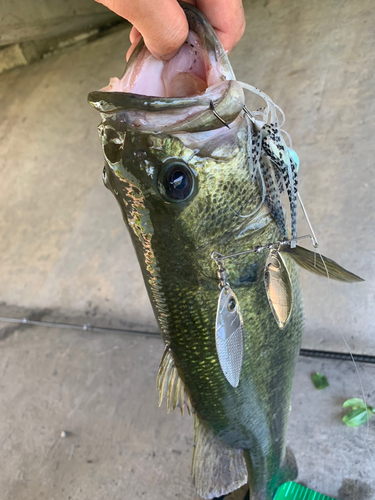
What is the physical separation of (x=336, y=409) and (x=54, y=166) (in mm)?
2979

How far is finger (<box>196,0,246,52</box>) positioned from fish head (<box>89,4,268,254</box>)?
0.11m

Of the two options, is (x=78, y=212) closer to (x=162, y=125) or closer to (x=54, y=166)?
(x=54, y=166)

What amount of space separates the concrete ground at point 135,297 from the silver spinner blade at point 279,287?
1134 mm

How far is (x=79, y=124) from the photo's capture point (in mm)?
3160

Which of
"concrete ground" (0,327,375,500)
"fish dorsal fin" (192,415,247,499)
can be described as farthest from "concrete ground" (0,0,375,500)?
"fish dorsal fin" (192,415,247,499)

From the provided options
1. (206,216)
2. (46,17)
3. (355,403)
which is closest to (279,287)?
(206,216)

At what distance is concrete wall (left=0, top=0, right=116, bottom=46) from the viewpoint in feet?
8.72

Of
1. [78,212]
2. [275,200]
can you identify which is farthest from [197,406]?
[78,212]

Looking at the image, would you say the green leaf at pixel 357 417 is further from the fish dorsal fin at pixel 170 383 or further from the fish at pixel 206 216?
the fish dorsal fin at pixel 170 383

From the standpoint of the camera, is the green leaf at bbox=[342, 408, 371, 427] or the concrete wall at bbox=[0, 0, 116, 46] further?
the concrete wall at bbox=[0, 0, 116, 46]

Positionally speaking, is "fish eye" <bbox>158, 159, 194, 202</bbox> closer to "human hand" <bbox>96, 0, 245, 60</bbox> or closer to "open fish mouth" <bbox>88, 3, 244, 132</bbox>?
"open fish mouth" <bbox>88, 3, 244, 132</bbox>

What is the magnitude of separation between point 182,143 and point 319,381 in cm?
154

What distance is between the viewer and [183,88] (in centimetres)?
73

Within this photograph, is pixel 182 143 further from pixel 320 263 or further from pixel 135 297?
pixel 135 297
